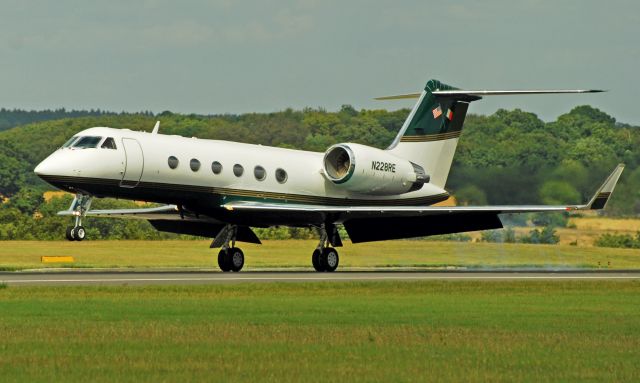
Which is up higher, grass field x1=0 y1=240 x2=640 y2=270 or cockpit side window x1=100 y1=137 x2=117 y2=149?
cockpit side window x1=100 y1=137 x2=117 y2=149

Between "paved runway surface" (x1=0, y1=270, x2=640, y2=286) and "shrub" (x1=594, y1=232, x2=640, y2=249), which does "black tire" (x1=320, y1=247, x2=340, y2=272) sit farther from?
"shrub" (x1=594, y1=232, x2=640, y2=249)

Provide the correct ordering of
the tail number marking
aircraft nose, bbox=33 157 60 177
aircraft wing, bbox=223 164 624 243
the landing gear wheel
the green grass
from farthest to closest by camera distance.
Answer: the tail number marking
aircraft wing, bbox=223 164 624 243
aircraft nose, bbox=33 157 60 177
the landing gear wheel
the green grass

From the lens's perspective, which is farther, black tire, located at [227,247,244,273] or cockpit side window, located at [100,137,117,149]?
black tire, located at [227,247,244,273]

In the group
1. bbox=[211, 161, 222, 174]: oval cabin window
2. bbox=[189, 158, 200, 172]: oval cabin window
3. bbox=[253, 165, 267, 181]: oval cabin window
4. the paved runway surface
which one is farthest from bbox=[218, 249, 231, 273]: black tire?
bbox=[189, 158, 200, 172]: oval cabin window

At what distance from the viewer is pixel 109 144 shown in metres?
34.6

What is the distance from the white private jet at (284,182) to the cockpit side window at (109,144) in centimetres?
3

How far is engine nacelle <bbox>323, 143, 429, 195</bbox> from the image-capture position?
128ft

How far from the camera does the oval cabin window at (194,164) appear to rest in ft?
117

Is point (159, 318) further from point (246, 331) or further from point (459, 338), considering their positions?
point (459, 338)

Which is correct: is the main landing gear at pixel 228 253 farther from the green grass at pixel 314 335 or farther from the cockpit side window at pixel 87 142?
the green grass at pixel 314 335

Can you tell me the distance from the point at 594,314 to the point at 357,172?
57.2 ft

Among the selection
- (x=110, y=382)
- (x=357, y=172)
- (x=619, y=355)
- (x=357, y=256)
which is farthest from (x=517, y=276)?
(x=110, y=382)

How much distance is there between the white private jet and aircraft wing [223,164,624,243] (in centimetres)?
3

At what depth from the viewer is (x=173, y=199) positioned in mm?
35781
